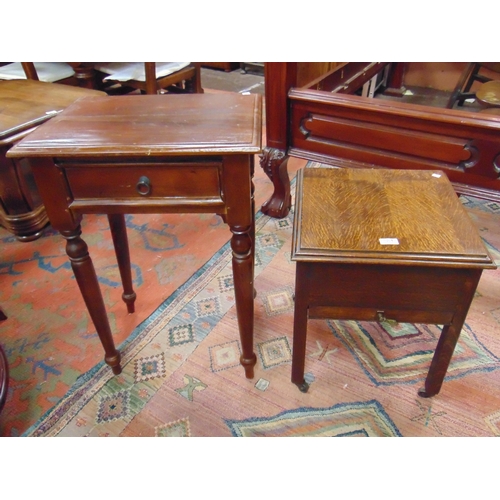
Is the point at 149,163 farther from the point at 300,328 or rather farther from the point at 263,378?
the point at 263,378

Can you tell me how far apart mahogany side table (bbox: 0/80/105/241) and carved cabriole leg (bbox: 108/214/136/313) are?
0.43 metres

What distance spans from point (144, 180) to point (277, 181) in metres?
1.13

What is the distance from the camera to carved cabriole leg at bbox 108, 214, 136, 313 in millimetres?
1235

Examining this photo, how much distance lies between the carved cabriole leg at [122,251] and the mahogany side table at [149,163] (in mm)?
271

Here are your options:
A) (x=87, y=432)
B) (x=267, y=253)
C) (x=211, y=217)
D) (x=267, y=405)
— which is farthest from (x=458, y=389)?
(x=211, y=217)

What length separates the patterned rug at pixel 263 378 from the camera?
1.11 m

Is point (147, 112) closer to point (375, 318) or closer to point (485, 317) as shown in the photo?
point (375, 318)

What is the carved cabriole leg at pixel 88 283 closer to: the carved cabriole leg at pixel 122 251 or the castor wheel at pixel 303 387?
the carved cabriole leg at pixel 122 251

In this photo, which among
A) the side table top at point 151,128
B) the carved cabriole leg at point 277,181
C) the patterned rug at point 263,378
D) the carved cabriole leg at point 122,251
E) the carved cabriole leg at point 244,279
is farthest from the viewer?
the carved cabriole leg at point 277,181

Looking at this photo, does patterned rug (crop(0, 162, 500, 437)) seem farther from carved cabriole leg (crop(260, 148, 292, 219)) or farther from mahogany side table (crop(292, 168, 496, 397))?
carved cabriole leg (crop(260, 148, 292, 219))

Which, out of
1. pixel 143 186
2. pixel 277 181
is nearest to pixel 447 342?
pixel 143 186

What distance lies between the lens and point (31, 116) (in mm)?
1389

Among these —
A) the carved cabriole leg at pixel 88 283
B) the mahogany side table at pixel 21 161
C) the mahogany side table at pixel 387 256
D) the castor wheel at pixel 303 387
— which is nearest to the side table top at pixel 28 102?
the mahogany side table at pixel 21 161

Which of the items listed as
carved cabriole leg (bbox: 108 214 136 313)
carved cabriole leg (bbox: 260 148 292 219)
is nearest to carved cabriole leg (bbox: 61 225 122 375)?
carved cabriole leg (bbox: 108 214 136 313)
